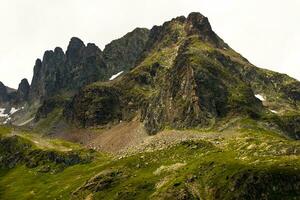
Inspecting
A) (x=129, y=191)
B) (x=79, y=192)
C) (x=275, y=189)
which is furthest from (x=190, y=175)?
(x=79, y=192)

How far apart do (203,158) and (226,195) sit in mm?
39227

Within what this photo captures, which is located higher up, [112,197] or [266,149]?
[266,149]

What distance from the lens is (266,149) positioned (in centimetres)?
17750

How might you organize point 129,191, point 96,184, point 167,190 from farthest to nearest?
1. point 96,184
2. point 129,191
3. point 167,190

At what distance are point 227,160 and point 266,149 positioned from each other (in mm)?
14833

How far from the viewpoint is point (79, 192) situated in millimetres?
198000

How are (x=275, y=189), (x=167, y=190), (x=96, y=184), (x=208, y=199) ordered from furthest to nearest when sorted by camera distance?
(x=96, y=184)
(x=167, y=190)
(x=208, y=199)
(x=275, y=189)

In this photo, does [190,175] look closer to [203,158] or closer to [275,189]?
[203,158]

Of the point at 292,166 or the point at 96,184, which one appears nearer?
the point at 292,166

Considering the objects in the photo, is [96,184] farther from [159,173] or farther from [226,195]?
[226,195]

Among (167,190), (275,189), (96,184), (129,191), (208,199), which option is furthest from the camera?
(96,184)

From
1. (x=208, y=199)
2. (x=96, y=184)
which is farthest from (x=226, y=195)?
(x=96, y=184)

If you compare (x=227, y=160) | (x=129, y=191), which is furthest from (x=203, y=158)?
(x=129, y=191)

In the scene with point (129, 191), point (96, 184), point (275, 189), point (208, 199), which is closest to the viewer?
point (275, 189)
